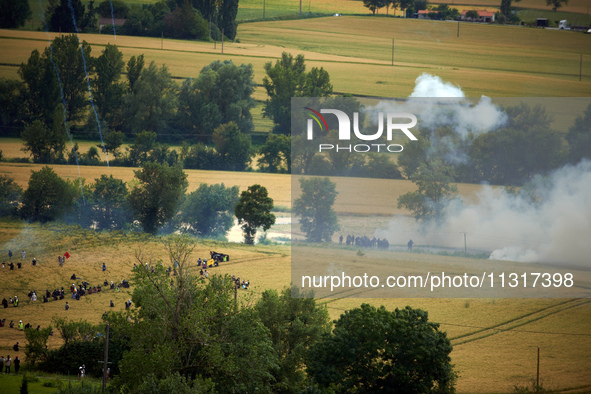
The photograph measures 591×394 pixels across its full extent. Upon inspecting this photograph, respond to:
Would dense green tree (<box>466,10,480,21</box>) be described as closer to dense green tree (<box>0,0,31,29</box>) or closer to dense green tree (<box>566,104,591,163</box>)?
dense green tree (<box>566,104,591,163</box>)

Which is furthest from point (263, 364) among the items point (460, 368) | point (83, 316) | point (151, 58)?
point (151, 58)

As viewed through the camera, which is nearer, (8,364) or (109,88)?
(8,364)

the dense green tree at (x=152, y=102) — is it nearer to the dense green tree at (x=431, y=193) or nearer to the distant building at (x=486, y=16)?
the distant building at (x=486, y=16)

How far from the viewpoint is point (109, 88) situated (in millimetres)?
102562

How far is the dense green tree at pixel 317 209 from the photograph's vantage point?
2228 inches

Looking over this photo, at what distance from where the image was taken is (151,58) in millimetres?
109562

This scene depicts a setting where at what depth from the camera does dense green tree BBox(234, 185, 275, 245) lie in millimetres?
72250

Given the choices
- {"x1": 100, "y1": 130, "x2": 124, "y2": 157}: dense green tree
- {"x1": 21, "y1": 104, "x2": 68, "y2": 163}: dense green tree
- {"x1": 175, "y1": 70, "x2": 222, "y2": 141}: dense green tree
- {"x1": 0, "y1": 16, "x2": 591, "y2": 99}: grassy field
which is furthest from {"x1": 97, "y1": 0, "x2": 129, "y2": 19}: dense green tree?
{"x1": 21, "y1": 104, "x2": 68, "y2": 163}: dense green tree

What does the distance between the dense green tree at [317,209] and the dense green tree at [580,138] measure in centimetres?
1978

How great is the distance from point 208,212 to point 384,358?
48891 mm

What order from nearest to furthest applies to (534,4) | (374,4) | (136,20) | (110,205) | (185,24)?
(110,205) < (534,4) < (136,20) < (185,24) < (374,4)

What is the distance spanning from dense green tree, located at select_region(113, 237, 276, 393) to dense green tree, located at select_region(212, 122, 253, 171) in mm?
61120

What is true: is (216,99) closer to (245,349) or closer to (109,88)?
(109,88)

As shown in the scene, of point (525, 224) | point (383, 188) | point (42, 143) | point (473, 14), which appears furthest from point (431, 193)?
point (473, 14)
